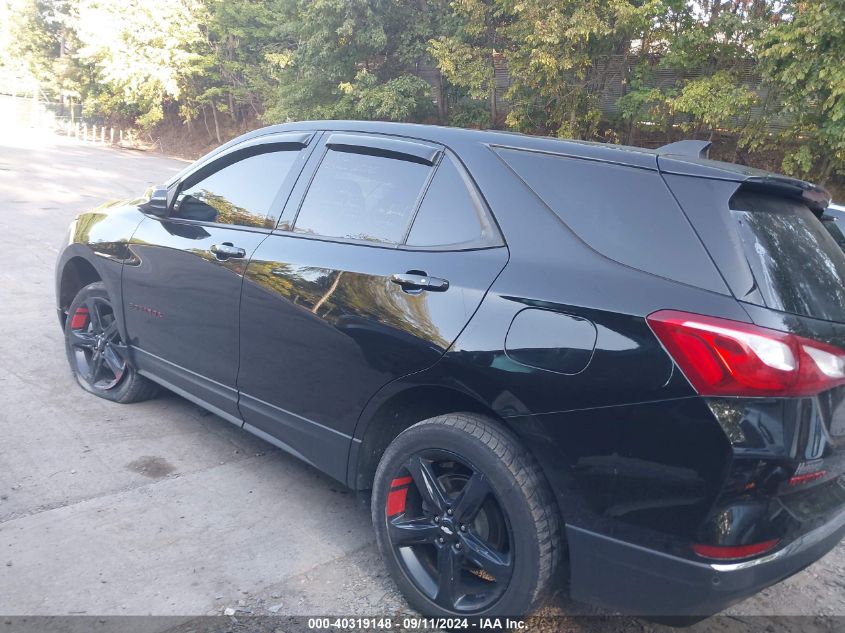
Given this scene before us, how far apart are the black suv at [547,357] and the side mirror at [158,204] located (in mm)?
763

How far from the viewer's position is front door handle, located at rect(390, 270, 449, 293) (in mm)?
2727

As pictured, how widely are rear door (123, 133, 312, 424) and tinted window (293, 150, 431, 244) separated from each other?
0.23 metres

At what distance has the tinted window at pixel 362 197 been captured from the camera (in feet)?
10.1

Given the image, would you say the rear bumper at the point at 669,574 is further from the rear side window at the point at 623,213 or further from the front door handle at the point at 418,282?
the front door handle at the point at 418,282

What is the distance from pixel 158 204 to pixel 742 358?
334 cm

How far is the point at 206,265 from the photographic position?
3744 millimetres

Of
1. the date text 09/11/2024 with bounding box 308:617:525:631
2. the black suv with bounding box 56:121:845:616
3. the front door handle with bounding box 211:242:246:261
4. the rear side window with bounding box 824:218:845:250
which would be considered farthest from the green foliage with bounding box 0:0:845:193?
the date text 09/11/2024 with bounding box 308:617:525:631

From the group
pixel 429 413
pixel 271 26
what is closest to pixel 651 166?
pixel 429 413

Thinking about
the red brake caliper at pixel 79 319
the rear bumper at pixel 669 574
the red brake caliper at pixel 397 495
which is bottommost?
the red brake caliper at pixel 79 319

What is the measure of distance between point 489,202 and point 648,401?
101 cm

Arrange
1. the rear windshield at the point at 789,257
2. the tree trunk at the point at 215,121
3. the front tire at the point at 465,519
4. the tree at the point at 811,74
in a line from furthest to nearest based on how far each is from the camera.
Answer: the tree trunk at the point at 215,121, the tree at the point at 811,74, the front tire at the point at 465,519, the rear windshield at the point at 789,257

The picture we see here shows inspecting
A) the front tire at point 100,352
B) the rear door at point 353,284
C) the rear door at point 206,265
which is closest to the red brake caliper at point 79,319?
the front tire at point 100,352

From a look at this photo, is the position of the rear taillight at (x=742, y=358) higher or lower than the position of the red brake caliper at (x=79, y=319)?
higher

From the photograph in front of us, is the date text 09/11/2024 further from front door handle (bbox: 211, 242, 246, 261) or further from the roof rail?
the roof rail
